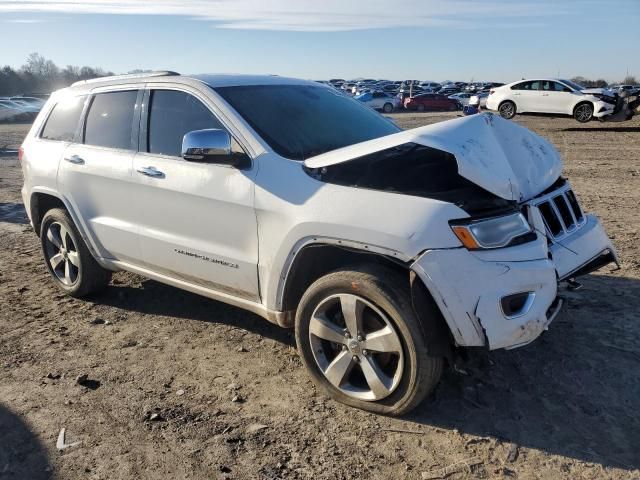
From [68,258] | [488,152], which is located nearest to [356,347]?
[488,152]

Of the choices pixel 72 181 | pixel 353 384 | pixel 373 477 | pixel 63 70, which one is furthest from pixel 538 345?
pixel 63 70

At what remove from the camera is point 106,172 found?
4.40 meters

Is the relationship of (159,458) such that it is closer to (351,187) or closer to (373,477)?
(373,477)

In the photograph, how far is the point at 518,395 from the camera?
3352mm

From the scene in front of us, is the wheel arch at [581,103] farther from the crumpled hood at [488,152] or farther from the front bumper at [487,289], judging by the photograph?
the front bumper at [487,289]

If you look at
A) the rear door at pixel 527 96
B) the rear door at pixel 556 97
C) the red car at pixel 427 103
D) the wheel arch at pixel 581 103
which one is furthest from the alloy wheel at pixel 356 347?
the red car at pixel 427 103

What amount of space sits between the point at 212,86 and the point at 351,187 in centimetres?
141

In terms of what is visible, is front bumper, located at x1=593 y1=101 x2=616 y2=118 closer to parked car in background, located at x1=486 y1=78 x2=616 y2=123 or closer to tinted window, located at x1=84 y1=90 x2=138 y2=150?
parked car in background, located at x1=486 y1=78 x2=616 y2=123

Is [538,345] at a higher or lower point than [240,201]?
lower

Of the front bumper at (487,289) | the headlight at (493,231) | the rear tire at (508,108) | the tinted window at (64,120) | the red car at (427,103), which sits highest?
the tinted window at (64,120)

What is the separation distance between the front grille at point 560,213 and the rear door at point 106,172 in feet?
9.22

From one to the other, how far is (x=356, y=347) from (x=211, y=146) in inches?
56.6

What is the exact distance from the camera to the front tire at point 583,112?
20672 mm

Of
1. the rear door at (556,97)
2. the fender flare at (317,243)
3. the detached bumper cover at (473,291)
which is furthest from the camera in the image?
the rear door at (556,97)
